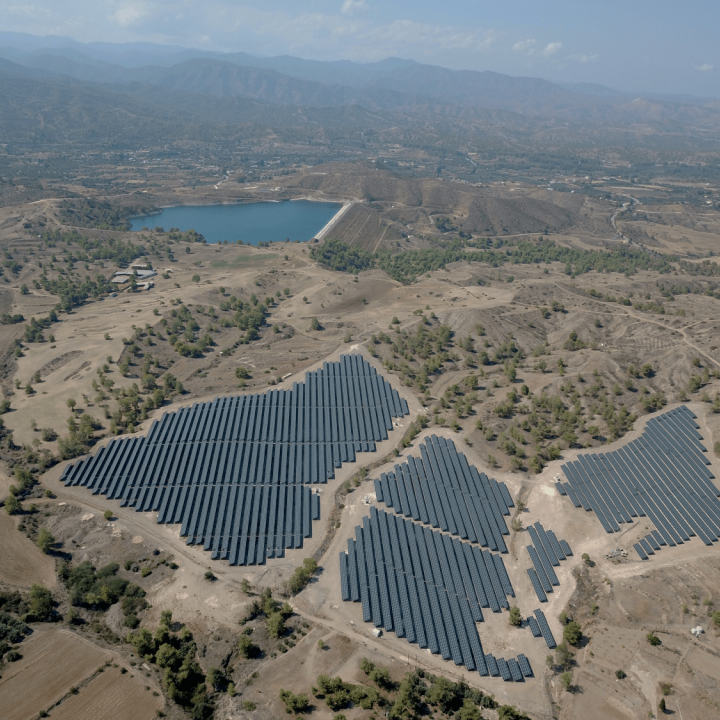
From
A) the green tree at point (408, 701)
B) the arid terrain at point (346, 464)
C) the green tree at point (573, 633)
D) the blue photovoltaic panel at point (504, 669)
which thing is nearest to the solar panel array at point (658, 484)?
the arid terrain at point (346, 464)

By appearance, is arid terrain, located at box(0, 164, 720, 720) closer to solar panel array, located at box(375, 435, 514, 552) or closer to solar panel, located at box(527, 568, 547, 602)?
solar panel, located at box(527, 568, 547, 602)

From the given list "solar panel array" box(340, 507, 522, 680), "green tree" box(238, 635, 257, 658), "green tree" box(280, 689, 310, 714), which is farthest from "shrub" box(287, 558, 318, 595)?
"green tree" box(280, 689, 310, 714)

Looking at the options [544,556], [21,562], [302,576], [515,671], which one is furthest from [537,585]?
[21,562]

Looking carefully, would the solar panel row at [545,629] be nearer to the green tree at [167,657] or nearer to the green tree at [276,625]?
the green tree at [276,625]

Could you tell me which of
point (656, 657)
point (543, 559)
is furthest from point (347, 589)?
point (656, 657)

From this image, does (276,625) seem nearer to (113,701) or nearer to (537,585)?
(113,701)

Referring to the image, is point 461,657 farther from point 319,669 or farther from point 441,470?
point 441,470
